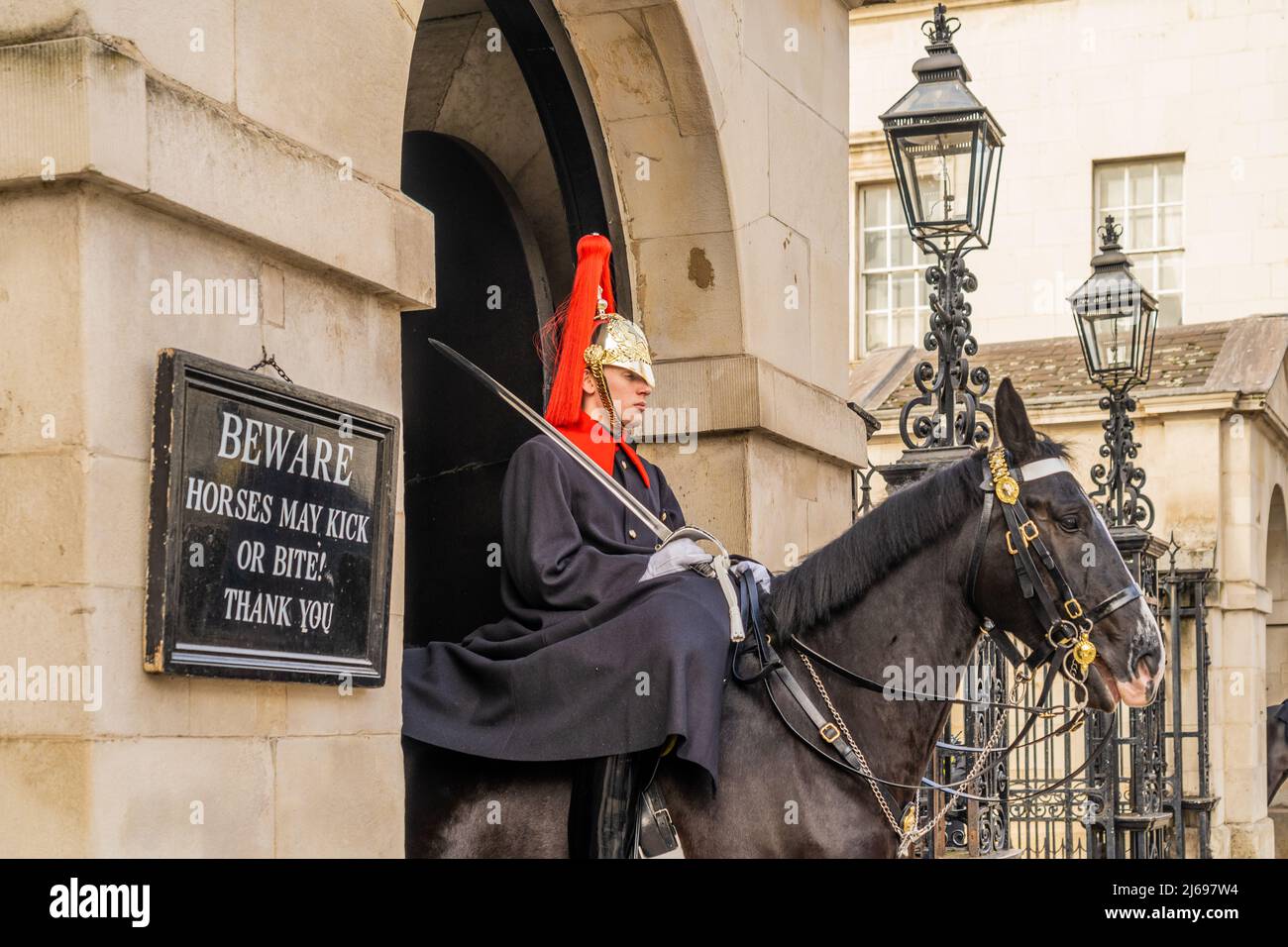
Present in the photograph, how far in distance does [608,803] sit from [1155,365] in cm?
1575

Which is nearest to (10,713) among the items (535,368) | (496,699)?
(496,699)

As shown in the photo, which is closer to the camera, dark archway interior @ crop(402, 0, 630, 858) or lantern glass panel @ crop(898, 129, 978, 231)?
dark archway interior @ crop(402, 0, 630, 858)

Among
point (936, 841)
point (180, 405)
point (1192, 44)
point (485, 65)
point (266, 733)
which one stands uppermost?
point (1192, 44)

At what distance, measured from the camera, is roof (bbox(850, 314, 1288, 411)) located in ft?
60.2

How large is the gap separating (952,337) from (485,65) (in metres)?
2.72

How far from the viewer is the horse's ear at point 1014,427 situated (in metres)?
5.79

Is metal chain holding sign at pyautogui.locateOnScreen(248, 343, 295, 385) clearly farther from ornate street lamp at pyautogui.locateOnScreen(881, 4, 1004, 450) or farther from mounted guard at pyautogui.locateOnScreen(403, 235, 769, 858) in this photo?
ornate street lamp at pyautogui.locateOnScreen(881, 4, 1004, 450)

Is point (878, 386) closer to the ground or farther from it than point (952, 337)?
farther from it

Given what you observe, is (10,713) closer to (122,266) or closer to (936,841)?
(122,266)

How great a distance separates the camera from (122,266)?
14.1 feet

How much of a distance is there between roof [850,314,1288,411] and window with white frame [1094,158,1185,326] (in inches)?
167

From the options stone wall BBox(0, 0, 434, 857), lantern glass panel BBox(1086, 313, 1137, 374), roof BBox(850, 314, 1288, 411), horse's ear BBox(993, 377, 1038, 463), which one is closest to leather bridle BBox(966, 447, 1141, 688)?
horse's ear BBox(993, 377, 1038, 463)

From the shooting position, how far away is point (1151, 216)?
26.9 m

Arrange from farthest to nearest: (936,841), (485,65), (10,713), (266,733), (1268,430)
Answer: (1268,430) < (485,65) < (936,841) < (266,733) < (10,713)
